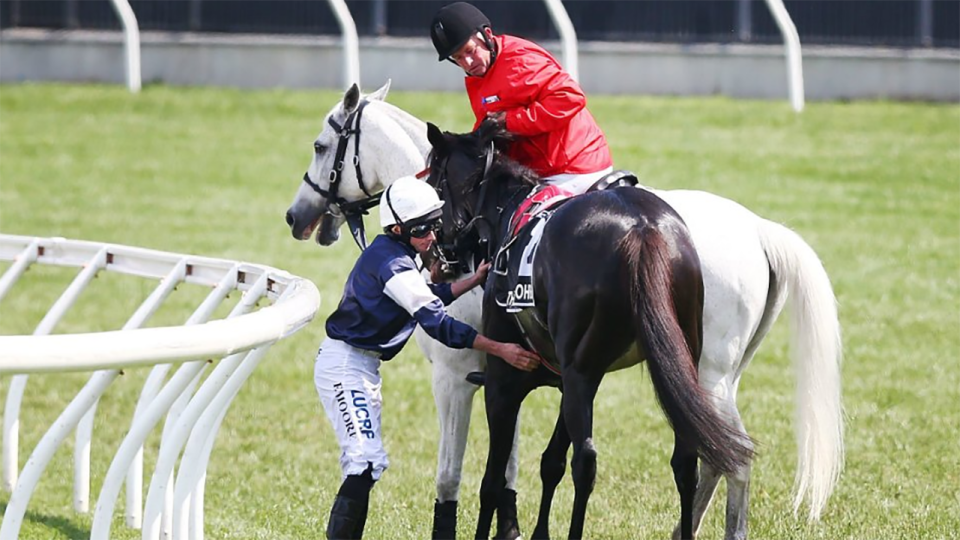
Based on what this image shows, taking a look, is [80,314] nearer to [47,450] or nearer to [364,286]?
[364,286]

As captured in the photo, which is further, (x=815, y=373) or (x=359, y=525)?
(x=815, y=373)

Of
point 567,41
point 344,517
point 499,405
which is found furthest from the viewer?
point 567,41

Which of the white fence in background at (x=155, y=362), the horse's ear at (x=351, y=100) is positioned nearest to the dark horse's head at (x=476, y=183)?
the horse's ear at (x=351, y=100)

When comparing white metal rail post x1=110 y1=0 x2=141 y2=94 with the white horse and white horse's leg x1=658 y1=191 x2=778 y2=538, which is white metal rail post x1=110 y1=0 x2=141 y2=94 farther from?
white horse's leg x1=658 y1=191 x2=778 y2=538

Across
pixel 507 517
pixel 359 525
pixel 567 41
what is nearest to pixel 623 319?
pixel 359 525

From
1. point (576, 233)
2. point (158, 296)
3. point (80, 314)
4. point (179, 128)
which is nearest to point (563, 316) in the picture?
point (576, 233)

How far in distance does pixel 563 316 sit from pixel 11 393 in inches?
109

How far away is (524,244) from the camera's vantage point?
504cm

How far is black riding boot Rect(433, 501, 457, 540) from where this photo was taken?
5.55 meters

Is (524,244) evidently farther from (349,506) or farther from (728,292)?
(349,506)

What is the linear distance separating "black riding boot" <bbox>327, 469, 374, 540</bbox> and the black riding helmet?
69.4 inches

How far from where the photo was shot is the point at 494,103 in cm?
572

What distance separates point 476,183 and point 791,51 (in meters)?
12.3

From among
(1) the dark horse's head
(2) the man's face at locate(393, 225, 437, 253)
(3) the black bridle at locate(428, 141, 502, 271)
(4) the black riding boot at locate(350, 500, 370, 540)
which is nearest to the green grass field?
(4) the black riding boot at locate(350, 500, 370, 540)
